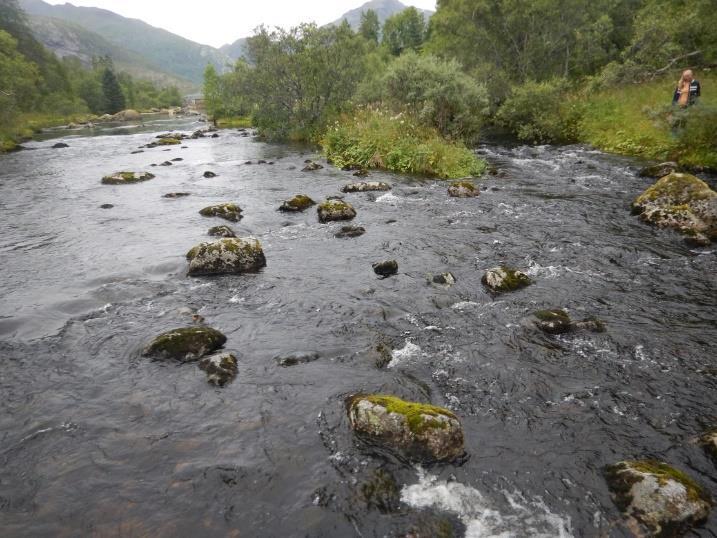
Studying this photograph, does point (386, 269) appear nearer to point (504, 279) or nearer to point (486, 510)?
point (504, 279)

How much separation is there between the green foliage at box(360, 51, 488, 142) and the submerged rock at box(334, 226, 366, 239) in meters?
14.7

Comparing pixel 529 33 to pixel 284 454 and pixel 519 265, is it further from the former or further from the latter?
pixel 284 454

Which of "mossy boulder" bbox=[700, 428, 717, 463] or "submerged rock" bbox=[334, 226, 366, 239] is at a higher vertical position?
"mossy boulder" bbox=[700, 428, 717, 463]

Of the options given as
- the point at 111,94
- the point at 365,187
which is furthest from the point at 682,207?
the point at 111,94

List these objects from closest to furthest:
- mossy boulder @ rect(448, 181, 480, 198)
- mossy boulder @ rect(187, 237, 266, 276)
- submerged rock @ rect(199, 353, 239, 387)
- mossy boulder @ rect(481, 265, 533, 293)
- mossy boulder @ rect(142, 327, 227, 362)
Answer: submerged rock @ rect(199, 353, 239, 387)
mossy boulder @ rect(142, 327, 227, 362)
mossy boulder @ rect(481, 265, 533, 293)
mossy boulder @ rect(187, 237, 266, 276)
mossy boulder @ rect(448, 181, 480, 198)

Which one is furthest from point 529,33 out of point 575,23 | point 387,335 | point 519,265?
point 387,335

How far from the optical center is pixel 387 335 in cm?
885

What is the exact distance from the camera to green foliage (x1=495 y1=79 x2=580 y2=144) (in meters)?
31.2

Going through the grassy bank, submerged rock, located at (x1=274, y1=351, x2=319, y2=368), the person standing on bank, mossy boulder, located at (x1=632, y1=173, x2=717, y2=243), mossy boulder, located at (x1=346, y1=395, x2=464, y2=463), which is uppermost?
the person standing on bank

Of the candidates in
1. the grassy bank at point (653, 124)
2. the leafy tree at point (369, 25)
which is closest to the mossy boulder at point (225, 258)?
the grassy bank at point (653, 124)

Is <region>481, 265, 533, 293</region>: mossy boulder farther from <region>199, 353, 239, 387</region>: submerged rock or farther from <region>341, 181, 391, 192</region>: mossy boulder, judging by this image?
<region>341, 181, 391, 192</region>: mossy boulder

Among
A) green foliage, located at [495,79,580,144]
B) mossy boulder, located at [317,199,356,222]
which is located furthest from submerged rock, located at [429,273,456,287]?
green foliage, located at [495,79,580,144]

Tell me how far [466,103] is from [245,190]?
15.4 metres

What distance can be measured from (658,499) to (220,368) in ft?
21.9
